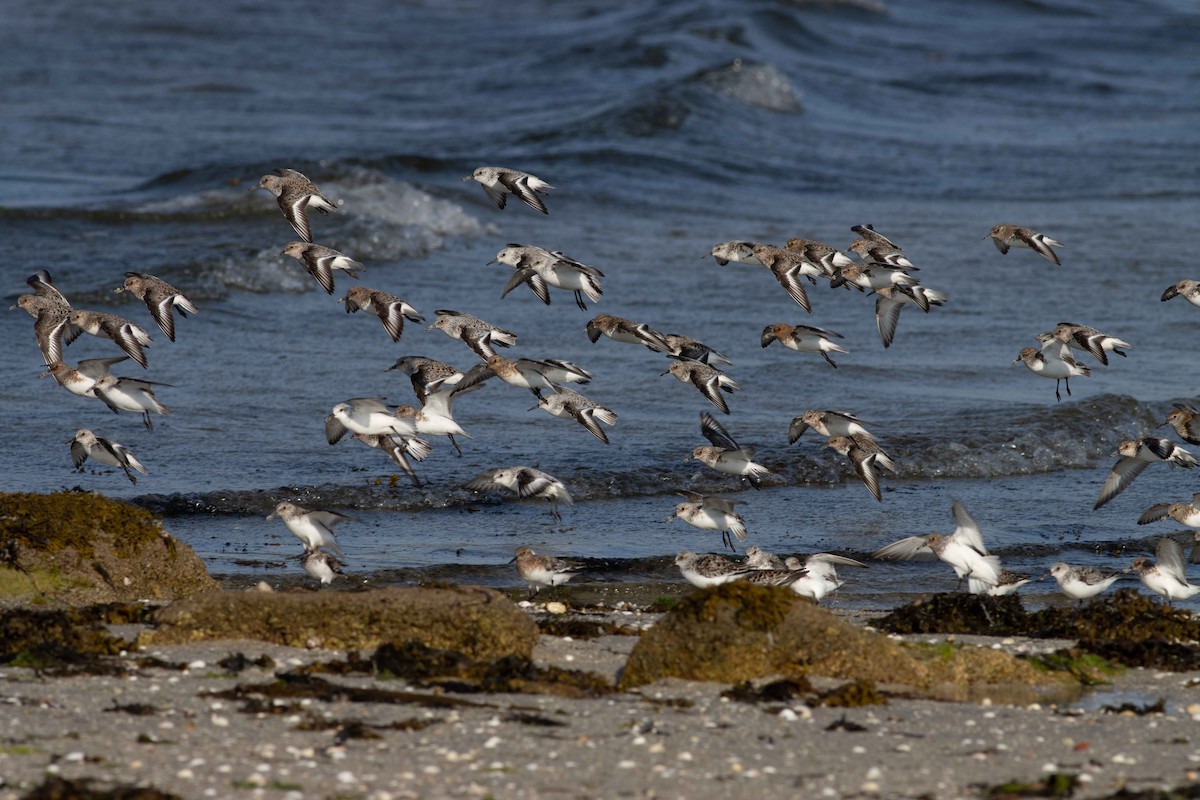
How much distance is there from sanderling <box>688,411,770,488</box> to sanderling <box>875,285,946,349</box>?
1.49 m

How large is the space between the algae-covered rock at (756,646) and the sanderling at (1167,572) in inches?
74.4

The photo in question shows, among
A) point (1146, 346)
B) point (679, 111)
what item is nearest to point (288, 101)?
point (679, 111)

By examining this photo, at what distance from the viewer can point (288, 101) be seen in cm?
2733

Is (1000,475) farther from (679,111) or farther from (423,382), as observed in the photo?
(679,111)

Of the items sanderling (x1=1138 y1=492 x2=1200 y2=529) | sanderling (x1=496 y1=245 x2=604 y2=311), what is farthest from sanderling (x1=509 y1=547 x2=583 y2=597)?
sanderling (x1=1138 y1=492 x2=1200 y2=529)

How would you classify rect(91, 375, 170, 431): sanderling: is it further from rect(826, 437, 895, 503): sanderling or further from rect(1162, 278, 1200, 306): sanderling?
rect(1162, 278, 1200, 306): sanderling

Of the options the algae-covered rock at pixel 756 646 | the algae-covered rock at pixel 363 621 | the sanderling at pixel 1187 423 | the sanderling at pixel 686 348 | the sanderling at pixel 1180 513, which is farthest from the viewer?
the sanderling at pixel 686 348

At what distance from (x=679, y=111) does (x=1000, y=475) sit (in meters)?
Result: 14.7

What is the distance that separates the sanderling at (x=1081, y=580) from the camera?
7039 mm

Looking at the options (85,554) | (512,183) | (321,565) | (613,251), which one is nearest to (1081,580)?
(321,565)

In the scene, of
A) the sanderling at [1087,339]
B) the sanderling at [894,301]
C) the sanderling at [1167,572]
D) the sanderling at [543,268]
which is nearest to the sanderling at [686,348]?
the sanderling at [543,268]

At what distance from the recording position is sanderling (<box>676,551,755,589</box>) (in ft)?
23.2

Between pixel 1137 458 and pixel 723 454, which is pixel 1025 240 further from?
pixel 723 454

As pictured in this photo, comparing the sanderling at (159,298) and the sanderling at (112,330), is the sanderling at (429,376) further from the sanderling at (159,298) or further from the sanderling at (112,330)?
the sanderling at (112,330)
